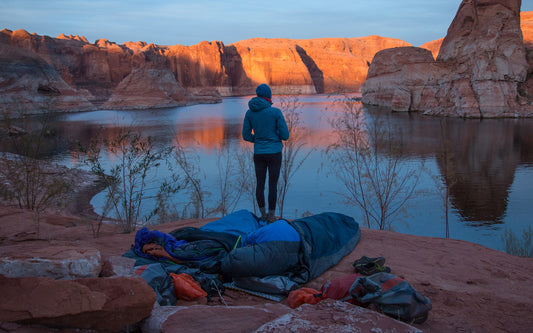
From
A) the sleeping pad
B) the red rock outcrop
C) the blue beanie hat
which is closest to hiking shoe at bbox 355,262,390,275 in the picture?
the sleeping pad

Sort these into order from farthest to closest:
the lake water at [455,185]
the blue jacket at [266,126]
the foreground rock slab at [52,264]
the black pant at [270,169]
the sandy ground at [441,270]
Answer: the lake water at [455,185] < the black pant at [270,169] < the blue jacket at [266,126] < the sandy ground at [441,270] < the foreground rock slab at [52,264]

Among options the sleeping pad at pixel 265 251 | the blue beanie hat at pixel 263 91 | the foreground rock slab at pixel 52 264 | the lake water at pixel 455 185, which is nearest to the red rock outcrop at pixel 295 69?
the lake water at pixel 455 185

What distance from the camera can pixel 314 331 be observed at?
1920mm

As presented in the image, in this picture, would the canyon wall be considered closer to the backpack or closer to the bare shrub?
the bare shrub

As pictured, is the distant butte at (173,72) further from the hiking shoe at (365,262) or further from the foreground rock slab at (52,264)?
the foreground rock slab at (52,264)

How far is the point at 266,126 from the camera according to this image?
4.50 metres

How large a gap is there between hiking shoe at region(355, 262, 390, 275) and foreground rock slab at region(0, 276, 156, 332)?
180 centimetres

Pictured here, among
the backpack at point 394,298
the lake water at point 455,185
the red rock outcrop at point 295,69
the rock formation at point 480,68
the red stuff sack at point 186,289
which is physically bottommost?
the lake water at point 455,185

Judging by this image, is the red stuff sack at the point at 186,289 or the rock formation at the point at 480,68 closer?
the red stuff sack at the point at 186,289

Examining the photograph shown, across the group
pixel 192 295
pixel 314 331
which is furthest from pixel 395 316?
pixel 192 295

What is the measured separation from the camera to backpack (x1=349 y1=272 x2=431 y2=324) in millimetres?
2312

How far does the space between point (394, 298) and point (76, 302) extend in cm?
184

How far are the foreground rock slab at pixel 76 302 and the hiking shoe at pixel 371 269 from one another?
180cm

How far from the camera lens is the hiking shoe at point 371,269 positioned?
319 cm
